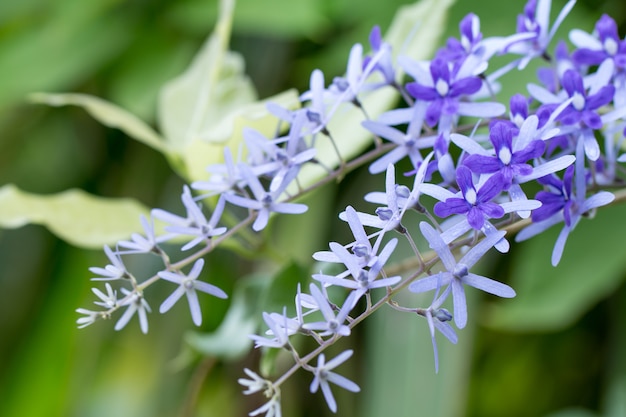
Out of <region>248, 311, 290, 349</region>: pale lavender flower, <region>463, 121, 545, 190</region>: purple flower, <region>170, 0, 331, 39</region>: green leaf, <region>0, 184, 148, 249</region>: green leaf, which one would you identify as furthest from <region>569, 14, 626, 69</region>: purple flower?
<region>170, 0, 331, 39</region>: green leaf

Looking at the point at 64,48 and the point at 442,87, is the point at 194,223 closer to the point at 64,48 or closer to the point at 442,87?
the point at 442,87

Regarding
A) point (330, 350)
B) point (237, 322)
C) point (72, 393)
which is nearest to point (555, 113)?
point (237, 322)

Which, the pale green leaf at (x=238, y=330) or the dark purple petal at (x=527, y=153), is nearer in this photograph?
the dark purple petal at (x=527, y=153)

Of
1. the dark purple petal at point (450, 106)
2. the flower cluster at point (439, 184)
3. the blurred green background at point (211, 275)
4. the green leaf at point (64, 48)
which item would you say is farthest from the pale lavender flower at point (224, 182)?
the green leaf at point (64, 48)

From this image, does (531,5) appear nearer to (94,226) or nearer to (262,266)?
(94,226)

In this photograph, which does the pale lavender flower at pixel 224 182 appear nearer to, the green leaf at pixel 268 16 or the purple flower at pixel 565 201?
the purple flower at pixel 565 201

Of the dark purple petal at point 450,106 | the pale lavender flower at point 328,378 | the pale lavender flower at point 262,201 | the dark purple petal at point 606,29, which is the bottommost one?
the pale lavender flower at point 328,378
